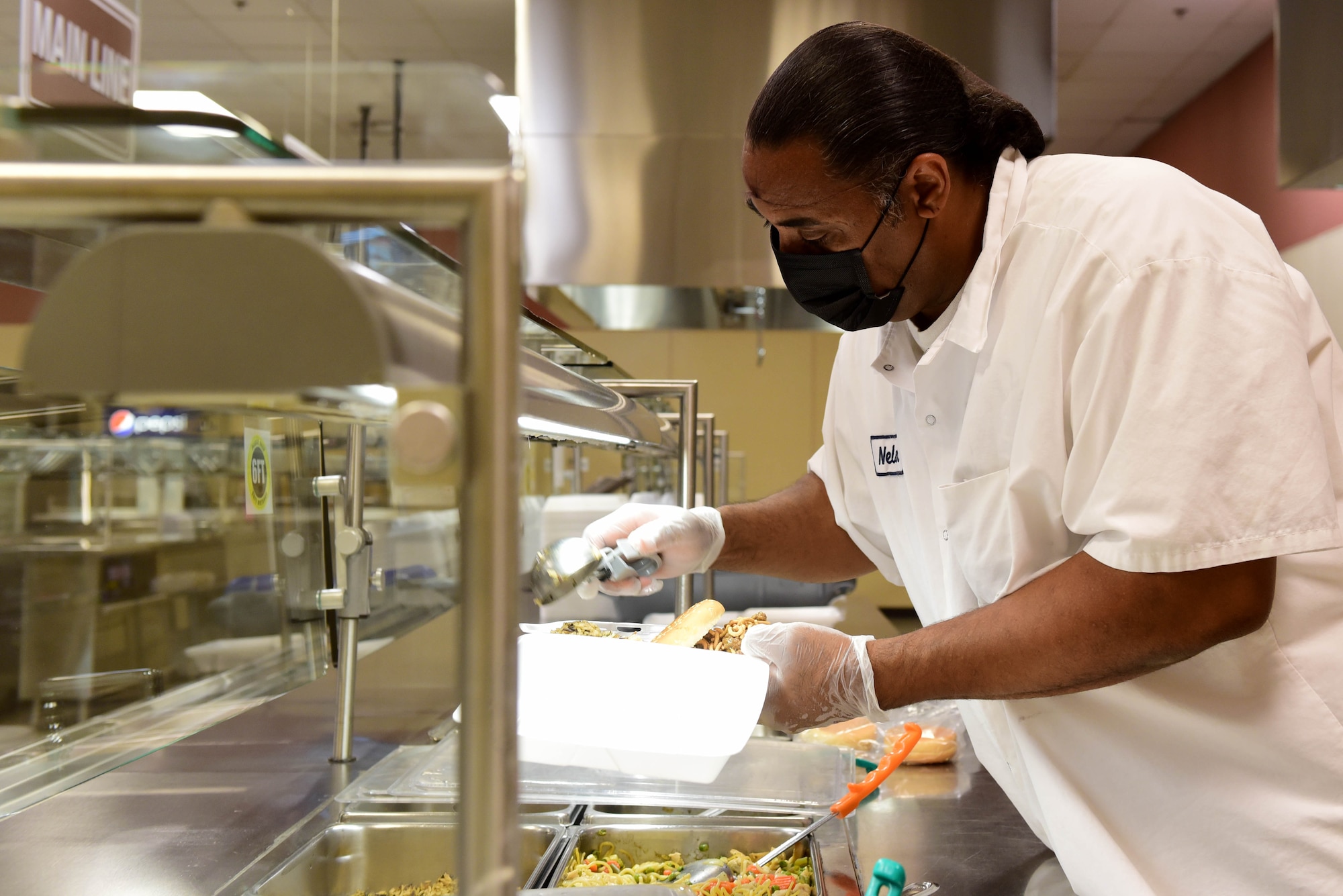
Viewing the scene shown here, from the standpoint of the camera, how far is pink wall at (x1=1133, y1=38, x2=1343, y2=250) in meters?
4.44

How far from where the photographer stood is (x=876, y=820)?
1.37 m

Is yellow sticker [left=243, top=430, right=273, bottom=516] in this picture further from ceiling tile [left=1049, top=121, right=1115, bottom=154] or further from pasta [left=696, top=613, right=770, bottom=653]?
ceiling tile [left=1049, top=121, right=1115, bottom=154]

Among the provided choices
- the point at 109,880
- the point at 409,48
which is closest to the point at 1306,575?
the point at 109,880

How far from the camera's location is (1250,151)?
189 inches

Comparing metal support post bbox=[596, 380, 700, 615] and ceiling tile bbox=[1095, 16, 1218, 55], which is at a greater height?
ceiling tile bbox=[1095, 16, 1218, 55]

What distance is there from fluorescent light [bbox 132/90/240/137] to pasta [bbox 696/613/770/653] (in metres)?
1.14

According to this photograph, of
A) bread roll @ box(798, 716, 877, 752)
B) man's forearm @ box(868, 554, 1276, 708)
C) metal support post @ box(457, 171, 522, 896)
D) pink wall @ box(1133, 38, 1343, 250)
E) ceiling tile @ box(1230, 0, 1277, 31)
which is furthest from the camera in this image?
pink wall @ box(1133, 38, 1343, 250)

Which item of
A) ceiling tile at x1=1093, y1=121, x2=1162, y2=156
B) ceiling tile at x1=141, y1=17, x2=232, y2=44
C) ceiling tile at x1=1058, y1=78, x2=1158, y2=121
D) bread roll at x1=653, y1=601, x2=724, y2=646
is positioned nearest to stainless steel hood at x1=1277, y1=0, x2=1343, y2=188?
bread roll at x1=653, y1=601, x2=724, y2=646

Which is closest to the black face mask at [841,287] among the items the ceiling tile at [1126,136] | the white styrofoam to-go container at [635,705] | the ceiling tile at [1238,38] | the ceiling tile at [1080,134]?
the white styrofoam to-go container at [635,705]

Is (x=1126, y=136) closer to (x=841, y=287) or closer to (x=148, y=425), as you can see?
(x=148, y=425)

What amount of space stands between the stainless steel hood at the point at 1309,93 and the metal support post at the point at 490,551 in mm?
2135

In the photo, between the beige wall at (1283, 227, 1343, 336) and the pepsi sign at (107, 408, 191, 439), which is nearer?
the pepsi sign at (107, 408, 191, 439)

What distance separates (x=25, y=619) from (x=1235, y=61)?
554 centimetres

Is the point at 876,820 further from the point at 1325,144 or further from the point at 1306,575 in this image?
the point at 1325,144
